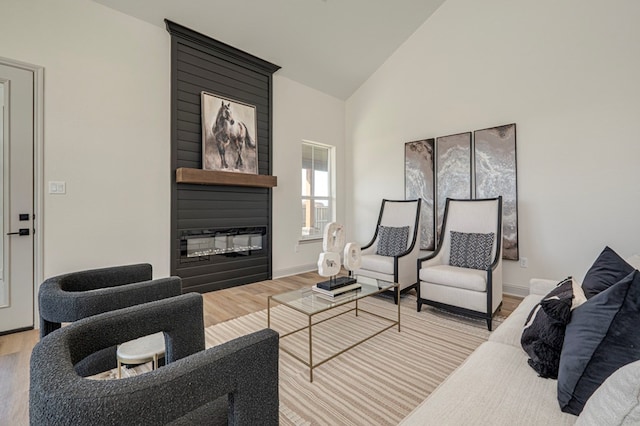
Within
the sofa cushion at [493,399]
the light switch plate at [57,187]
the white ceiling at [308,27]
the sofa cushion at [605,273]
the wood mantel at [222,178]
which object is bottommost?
the sofa cushion at [493,399]

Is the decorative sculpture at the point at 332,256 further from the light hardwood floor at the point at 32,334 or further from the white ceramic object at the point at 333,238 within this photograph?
the light hardwood floor at the point at 32,334

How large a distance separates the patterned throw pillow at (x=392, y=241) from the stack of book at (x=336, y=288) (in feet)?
4.51

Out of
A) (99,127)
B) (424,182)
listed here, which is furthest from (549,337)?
(99,127)

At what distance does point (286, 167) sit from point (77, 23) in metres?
2.76

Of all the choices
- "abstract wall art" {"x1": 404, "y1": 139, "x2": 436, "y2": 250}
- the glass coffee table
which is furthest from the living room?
the glass coffee table

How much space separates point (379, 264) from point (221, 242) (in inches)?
81.4

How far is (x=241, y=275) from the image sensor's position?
4051mm

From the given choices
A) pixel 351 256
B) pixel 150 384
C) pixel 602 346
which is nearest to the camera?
pixel 150 384

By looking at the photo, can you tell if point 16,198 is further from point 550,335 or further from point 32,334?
point 550,335

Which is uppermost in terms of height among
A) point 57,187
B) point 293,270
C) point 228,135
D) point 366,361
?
point 228,135

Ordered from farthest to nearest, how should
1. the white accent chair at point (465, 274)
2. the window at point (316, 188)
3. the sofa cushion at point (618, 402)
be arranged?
1. the window at point (316, 188)
2. the white accent chair at point (465, 274)
3. the sofa cushion at point (618, 402)

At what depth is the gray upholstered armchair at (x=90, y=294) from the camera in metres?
1.37

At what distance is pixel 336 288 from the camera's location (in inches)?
92.0

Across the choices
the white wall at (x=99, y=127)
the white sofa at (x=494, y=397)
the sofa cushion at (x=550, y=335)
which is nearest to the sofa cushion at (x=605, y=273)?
the sofa cushion at (x=550, y=335)
